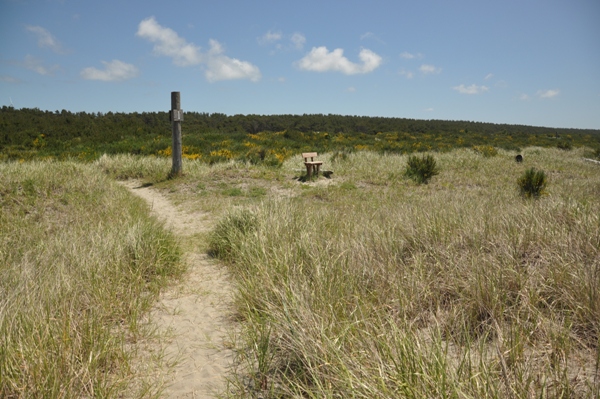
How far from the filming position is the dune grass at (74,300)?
2020 mm

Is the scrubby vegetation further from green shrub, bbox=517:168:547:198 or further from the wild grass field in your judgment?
green shrub, bbox=517:168:547:198

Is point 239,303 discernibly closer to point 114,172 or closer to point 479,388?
point 479,388

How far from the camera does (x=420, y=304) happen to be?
2.70m

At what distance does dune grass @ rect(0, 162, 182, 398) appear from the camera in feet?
6.63

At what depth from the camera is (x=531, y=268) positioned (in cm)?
299

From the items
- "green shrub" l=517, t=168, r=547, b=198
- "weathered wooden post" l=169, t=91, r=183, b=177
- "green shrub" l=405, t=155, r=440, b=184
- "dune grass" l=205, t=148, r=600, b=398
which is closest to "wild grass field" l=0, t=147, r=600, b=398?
"dune grass" l=205, t=148, r=600, b=398

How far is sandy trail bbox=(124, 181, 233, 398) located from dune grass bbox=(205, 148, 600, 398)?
0.64ft

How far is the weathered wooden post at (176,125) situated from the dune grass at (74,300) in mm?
5347

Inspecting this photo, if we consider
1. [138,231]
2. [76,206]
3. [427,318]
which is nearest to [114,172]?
[76,206]

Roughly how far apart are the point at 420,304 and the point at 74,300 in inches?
110

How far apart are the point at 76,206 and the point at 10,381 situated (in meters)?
5.21

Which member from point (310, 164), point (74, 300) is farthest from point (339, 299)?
point (310, 164)

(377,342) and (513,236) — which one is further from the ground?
(513,236)

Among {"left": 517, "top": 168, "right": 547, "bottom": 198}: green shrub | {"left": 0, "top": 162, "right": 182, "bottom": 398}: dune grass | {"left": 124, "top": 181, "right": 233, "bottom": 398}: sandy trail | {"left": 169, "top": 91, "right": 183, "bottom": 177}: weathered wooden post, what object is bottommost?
{"left": 124, "top": 181, "right": 233, "bottom": 398}: sandy trail
